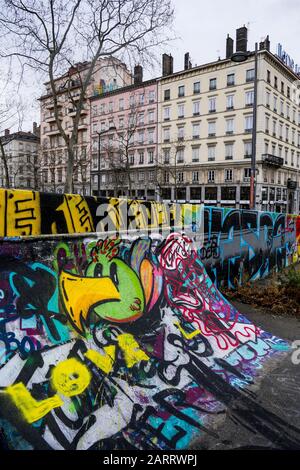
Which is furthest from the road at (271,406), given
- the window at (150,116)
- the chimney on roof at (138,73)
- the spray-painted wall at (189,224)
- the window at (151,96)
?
the window at (151,96)

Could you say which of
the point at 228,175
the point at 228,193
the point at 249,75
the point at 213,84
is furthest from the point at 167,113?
the point at 228,193

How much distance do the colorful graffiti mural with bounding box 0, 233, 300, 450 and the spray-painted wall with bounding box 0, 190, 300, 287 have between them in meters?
0.38

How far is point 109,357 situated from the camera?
3.24 meters

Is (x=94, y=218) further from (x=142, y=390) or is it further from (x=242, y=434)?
(x=242, y=434)

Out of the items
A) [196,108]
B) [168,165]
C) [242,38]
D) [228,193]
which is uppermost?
[242,38]

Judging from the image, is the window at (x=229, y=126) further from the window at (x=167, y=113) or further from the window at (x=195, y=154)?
the window at (x=167, y=113)

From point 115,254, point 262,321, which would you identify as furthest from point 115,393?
point 262,321

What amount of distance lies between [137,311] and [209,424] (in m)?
1.49

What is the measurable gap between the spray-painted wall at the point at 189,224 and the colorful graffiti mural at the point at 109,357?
0.38 metres

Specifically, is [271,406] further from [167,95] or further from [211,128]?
[167,95]

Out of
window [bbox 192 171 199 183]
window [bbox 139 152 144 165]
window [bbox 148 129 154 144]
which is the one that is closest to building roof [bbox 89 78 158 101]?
window [bbox 148 129 154 144]

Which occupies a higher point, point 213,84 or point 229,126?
point 213,84

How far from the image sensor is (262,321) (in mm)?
5797

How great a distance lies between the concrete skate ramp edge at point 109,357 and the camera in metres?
2.58
